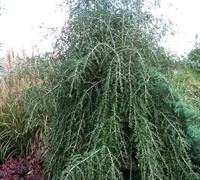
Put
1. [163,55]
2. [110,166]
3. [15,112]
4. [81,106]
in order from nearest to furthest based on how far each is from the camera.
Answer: [110,166] → [81,106] → [163,55] → [15,112]

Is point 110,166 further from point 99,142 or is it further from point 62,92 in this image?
point 62,92

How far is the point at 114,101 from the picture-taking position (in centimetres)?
205

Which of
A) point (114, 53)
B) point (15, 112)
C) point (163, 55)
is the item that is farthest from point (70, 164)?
point (15, 112)

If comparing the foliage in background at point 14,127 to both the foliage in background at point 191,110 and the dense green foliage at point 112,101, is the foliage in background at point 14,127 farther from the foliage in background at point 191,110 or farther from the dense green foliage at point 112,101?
the foliage in background at point 191,110

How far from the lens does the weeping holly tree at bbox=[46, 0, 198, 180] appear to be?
1.97 m

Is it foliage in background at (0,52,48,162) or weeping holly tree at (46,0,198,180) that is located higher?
foliage in background at (0,52,48,162)

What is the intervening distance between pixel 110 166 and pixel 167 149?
366 mm

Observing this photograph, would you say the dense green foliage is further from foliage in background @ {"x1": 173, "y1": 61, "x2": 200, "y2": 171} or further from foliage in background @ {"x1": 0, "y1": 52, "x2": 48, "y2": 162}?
foliage in background @ {"x1": 0, "y1": 52, "x2": 48, "y2": 162}

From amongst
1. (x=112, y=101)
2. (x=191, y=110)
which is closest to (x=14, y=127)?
(x=112, y=101)

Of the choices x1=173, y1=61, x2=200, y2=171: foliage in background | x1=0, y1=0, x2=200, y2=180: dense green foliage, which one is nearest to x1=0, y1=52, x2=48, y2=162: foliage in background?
x1=0, y1=0, x2=200, y2=180: dense green foliage

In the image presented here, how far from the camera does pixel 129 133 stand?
2131 millimetres

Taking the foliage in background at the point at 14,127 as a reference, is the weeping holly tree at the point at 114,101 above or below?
below

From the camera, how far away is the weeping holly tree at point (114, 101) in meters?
1.97

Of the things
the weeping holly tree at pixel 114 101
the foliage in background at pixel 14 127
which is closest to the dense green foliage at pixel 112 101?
the weeping holly tree at pixel 114 101
